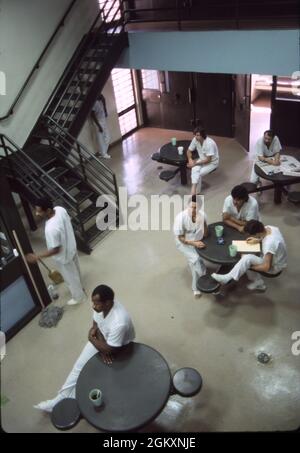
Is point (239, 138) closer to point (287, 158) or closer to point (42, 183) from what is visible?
point (287, 158)

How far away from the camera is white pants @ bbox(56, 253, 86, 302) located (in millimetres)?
5672

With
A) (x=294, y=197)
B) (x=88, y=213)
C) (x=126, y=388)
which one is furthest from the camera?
(x=88, y=213)

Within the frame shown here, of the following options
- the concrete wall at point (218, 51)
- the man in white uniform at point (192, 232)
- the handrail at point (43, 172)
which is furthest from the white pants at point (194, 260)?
the concrete wall at point (218, 51)

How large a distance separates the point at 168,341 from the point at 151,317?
0.50 m

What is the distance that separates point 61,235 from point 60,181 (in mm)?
2636

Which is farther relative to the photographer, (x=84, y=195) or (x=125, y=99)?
(x=125, y=99)

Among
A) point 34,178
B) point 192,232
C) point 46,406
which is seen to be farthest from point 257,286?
point 34,178

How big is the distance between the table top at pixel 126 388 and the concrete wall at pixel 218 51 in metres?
4.99

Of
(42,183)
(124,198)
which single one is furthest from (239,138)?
(42,183)

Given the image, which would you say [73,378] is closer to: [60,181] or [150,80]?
[60,181]

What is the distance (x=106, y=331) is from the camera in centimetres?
406

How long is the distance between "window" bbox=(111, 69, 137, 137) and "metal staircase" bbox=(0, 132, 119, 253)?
3175mm
